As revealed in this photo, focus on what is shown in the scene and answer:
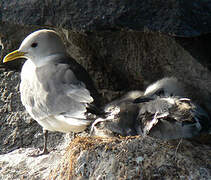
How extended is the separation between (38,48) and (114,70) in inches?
27.7

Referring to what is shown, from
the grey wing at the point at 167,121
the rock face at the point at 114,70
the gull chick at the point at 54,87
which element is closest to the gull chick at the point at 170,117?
the grey wing at the point at 167,121

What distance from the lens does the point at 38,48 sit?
442 centimetres

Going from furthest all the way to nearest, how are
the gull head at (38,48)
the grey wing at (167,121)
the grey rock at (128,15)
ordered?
the gull head at (38,48)
the grey wing at (167,121)
the grey rock at (128,15)

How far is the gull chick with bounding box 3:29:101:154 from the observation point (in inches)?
152

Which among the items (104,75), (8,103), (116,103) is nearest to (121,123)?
(116,103)

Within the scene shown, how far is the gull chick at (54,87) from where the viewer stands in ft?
12.7

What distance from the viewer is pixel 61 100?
3.91m

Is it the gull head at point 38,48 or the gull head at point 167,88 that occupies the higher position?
the gull head at point 38,48

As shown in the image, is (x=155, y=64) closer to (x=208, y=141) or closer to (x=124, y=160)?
(x=208, y=141)

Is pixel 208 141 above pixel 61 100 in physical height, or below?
below

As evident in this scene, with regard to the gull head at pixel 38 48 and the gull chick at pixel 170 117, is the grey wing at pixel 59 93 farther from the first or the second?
the gull chick at pixel 170 117

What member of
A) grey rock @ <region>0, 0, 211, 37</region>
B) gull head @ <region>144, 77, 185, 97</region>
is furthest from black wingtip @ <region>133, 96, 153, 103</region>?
grey rock @ <region>0, 0, 211, 37</region>

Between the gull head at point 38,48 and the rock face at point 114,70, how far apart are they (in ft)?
0.99

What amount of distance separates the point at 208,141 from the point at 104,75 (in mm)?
1186
